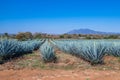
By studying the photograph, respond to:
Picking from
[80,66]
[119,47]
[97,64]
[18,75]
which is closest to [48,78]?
[18,75]

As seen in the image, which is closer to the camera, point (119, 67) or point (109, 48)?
point (119, 67)

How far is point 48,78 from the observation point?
777 centimetres

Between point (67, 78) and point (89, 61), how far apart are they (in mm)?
3950

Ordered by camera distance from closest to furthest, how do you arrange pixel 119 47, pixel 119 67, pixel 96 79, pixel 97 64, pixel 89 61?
pixel 96 79, pixel 119 67, pixel 97 64, pixel 89 61, pixel 119 47

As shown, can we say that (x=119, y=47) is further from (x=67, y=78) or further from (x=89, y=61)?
(x=67, y=78)

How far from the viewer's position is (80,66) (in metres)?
10.3

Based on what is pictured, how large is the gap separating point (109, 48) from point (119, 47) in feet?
3.01

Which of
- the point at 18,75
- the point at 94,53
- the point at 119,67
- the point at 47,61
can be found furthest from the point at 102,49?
the point at 18,75

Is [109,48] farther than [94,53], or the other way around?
[109,48]

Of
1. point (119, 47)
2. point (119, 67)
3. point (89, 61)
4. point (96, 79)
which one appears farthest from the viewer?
point (119, 47)

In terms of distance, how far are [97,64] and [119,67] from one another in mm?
1051

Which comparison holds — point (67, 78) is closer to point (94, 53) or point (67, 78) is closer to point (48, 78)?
point (48, 78)

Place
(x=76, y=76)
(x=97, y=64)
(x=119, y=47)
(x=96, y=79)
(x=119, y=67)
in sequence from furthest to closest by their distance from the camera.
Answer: (x=119, y=47), (x=97, y=64), (x=119, y=67), (x=76, y=76), (x=96, y=79)

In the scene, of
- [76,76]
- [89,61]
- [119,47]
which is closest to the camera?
[76,76]
